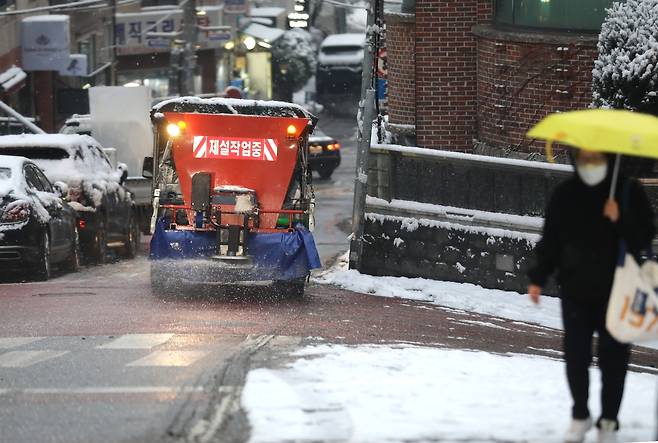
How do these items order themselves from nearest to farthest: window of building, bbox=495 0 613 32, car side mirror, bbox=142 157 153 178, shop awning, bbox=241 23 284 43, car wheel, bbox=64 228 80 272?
1. car side mirror, bbox=142 157 153 178
2. window of building, bbox=495 0 613 32
3. car wheel, bbox=64 228 80 272
4. shop awning, bbox=241 23 284 43

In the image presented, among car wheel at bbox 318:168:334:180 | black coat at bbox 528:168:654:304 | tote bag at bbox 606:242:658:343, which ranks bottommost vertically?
car wheel at bbox 318:168:334:180

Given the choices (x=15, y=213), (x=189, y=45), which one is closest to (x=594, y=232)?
(x=15, y=213)

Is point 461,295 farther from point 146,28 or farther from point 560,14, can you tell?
point 146,28

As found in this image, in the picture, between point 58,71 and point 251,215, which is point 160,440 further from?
point 58,71

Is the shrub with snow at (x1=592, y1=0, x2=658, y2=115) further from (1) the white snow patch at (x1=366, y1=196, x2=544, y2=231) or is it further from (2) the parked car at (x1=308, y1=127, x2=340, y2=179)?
(2) the parked car at (x1=308, y1=127, x2=340, y2=179)

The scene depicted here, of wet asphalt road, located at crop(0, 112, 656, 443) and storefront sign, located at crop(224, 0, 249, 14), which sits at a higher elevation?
wet asphalt road, located at crop(0, 112, 656, 443)

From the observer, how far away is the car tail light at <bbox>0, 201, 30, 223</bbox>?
18062 mm

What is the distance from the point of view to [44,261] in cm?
1861

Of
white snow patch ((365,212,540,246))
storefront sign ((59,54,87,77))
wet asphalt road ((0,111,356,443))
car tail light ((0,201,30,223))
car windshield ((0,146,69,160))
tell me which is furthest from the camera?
storefront sign ((59,54,87,77))

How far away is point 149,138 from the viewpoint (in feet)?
100

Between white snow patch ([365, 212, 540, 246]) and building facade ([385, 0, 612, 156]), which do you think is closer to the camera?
white snow patch ([365, 212, 540, 246])

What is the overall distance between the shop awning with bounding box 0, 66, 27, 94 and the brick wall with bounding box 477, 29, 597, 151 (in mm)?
20712

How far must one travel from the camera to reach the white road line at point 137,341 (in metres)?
11.7

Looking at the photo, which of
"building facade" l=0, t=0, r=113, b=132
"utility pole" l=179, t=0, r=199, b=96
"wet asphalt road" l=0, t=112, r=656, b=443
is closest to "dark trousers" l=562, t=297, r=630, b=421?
"wet asphalt road" l=0, t=112, r=656, b=443
